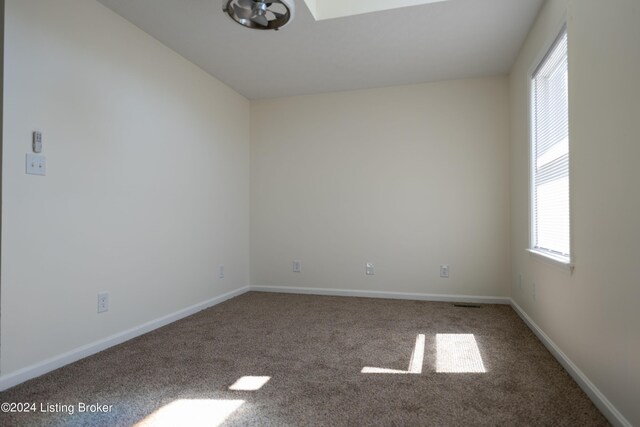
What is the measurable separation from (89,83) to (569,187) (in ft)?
10.1

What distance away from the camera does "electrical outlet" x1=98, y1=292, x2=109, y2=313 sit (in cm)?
260

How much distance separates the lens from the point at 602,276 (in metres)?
1.78

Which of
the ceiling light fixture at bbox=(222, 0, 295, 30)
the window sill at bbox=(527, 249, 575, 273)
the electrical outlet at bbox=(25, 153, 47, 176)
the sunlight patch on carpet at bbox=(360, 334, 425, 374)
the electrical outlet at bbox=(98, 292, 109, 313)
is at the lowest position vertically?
the sunlight patch on carpet at bbox=(360, 334, 425, 374)

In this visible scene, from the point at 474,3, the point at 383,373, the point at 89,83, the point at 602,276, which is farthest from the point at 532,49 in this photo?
the point at 89,83

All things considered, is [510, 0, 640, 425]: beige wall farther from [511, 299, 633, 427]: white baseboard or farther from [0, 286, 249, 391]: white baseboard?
[0, 286, 249, 391]: white baseboard

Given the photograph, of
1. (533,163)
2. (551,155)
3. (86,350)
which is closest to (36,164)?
(86,350)

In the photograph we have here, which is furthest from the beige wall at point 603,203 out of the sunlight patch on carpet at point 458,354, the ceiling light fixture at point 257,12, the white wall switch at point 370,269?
the white wall switch at point 370,269

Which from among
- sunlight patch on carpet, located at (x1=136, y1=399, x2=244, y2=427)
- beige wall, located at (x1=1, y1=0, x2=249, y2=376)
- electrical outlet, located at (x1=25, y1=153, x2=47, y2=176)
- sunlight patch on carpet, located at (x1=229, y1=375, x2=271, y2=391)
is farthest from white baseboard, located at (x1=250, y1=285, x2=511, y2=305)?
electrical outlet, located at (x1=25, y1=153, x2=47, y2=176)

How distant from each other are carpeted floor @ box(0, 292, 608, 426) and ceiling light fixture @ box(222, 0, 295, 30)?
2152 mm

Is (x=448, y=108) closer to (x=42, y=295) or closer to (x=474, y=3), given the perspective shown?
(x=474, y=3)

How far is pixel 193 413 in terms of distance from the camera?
178 centimetres

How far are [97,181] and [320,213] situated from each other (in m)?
2.45

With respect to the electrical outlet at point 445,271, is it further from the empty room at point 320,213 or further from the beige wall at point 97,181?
the beige wall at point 97,181

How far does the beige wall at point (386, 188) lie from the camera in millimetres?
3986
